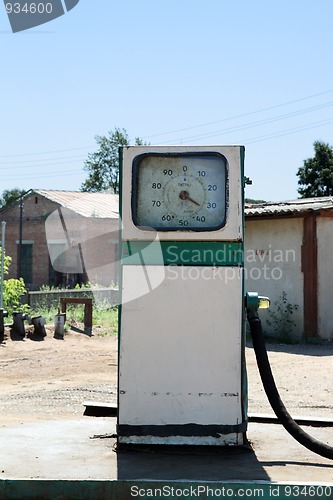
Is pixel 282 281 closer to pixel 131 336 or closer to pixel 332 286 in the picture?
pixel 332 286

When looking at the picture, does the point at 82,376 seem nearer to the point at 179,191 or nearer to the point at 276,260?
the point at 179,191

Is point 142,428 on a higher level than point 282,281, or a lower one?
lower

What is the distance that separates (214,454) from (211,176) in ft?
5.27

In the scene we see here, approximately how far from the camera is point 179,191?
473 centimetres

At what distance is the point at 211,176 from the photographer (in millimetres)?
4715

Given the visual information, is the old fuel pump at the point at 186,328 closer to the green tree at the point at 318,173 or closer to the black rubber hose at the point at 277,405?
the black rubber hose at the point at 277,405

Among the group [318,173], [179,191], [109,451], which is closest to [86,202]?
[318,173]

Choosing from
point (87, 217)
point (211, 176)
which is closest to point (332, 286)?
point (211, 176)

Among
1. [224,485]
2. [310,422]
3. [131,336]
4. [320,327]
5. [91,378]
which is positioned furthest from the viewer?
[320,327]

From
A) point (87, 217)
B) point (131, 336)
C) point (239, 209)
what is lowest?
point (131, 336)

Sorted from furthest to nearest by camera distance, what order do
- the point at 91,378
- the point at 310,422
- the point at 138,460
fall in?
the point at 91,378
the point at 310,422
the point at 138,460

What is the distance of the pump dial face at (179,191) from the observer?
470 cm

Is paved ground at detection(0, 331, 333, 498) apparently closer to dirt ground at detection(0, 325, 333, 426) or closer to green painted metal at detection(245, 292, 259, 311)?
dirt ground at detection(0, 325, 333, 426)

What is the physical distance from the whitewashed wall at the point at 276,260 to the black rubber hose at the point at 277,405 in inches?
439
